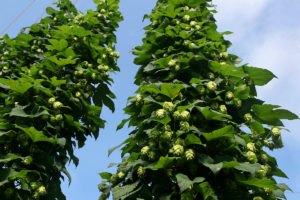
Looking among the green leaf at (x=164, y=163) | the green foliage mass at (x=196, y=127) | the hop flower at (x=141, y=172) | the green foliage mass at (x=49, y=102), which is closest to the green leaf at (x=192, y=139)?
the green foliage mass at (x=196, y=127)

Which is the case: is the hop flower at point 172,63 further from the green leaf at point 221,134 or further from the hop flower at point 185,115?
the green leaf at point 221,134

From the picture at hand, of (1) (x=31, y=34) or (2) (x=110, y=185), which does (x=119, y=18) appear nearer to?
(1) (x=31, y=34)

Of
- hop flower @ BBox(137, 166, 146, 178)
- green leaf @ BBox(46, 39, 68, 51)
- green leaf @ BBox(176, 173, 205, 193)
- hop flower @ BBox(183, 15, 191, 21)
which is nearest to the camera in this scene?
green leaf @ BBox(176, 173, 205, 193)

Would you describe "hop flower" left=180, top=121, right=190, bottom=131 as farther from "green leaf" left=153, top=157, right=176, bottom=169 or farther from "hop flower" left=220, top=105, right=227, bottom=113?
"hop flower" left=220, top=105, right=227, bottom=113

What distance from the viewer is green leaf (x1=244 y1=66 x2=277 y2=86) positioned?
2961 mm

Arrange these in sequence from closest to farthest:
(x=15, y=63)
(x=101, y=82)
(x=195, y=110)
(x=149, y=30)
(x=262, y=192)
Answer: (x=262, y=192)
(x=195, y=110)
(x=149, y=30)
(x=101, y=82)
(x=15, y=63)

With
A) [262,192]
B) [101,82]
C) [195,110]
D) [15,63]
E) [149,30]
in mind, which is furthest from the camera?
[15,63]

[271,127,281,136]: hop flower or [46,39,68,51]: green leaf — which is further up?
[46,39,68,51]: green leaf

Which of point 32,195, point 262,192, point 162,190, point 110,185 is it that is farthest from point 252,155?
point 32,195

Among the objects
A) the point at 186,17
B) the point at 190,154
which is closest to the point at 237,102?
the point at 190,154

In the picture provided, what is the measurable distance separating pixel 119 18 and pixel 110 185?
4.06 meters

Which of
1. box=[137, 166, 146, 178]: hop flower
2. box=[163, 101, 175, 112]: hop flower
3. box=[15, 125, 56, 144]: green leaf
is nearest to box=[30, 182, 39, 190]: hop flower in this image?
box=[15, 125, 56, 144]: green leaf

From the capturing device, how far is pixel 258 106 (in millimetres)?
2773

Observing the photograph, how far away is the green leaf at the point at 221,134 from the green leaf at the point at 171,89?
49 cm
